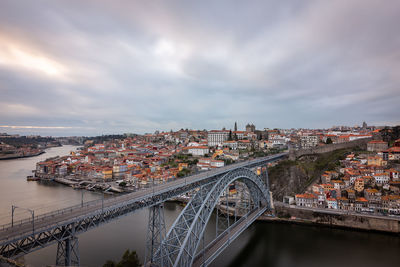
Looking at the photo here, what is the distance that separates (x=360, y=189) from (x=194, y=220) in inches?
724

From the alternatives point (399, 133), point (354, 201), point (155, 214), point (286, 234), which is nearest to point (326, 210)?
point (354, 201)

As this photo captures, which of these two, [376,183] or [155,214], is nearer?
[155,214]

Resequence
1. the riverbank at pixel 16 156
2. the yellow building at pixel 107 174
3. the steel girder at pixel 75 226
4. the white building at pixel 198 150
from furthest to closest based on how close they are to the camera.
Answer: the riverbank at pixel 16 156
the white building at pixel 198 150
the yellow building at pixel 107 174
the steel girder at pixel 75 226

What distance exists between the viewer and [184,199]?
22891 mm

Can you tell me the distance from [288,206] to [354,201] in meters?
5.39

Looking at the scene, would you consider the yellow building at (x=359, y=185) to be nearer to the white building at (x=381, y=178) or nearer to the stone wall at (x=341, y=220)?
the white building at (x=381, y=178)

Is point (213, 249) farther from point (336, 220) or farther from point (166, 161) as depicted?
point (166, 161)

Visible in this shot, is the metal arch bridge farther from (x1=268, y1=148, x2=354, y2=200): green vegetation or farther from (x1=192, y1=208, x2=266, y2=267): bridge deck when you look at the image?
(x1=268, y1=148, x2=354, y2=200): green vegetation

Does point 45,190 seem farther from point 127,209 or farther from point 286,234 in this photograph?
point 286,234

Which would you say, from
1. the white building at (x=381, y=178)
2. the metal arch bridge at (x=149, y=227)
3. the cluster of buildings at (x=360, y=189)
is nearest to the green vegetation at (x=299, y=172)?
the cluster of buildings at (x=360, y=189)

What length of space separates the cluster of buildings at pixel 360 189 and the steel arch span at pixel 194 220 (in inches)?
210

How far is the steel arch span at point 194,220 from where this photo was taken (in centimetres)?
782

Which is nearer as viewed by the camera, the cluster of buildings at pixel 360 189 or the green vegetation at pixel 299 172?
the cluster of buildings at pixel 360 189

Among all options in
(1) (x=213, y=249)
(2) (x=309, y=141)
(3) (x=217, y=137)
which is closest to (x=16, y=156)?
(3) (x=217, y=137)
